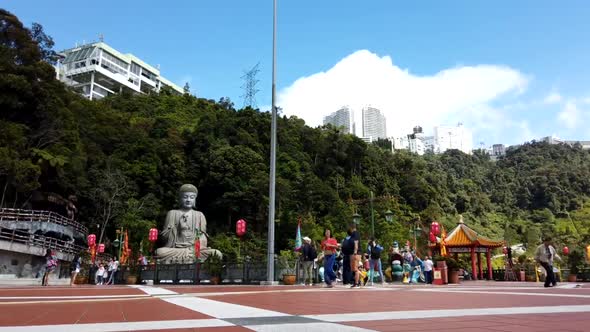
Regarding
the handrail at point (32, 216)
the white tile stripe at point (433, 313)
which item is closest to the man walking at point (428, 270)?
the white tile stripe at point (433, 313)

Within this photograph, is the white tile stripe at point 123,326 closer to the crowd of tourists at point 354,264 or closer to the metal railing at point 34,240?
the crowd of tourists at point 354,264

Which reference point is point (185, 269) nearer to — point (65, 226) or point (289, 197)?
point (65, 226)

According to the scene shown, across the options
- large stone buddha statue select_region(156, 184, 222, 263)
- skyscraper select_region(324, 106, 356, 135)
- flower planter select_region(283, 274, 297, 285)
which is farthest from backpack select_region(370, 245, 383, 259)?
skyscraper select_region(324, 106, 356, 135)

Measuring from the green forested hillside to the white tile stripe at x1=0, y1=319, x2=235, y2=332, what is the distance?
28.7 metres

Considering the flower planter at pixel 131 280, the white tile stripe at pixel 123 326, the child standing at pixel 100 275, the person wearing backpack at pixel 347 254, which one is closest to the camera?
the white tile stripe at pixel 123 326

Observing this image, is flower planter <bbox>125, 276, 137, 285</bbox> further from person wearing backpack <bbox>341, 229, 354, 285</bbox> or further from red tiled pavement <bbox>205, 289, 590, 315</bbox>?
red tiled pavement <bbox>205, 289, 590, 315</bbox>

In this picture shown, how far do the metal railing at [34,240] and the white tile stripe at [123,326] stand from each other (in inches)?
1068

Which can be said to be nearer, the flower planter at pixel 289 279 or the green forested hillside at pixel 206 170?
the flower planter at pixel 289 279

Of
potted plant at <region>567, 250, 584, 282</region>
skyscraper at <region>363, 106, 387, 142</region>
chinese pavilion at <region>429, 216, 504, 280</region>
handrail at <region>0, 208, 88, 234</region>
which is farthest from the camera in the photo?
skyscraper at <region>363, 106, 387, 142</region>

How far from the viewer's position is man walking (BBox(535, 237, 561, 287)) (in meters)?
10.9

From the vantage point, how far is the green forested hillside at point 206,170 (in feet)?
112

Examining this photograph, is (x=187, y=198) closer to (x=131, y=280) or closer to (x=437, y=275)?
(x=131, y=280)

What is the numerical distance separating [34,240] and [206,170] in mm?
20403

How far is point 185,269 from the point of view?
20.9 m
